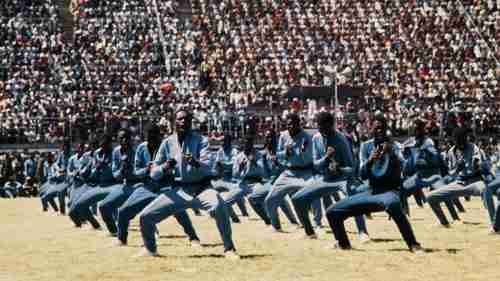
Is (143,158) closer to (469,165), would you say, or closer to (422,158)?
(469,165)

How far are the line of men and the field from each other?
429 millimetres

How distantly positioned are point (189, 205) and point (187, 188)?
26 centimetres

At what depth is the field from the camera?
1278 centimetres

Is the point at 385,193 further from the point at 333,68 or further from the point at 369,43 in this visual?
the point at 369,43

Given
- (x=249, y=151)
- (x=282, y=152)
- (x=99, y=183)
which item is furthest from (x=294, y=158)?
(x=249, y=151)

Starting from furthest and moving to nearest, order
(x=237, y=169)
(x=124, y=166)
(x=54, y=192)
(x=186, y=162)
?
(x=54, y=192), (x=237, y=169), (x=124, y=166), (x=186, y=162)

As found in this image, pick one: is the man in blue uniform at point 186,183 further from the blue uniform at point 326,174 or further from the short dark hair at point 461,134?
the short dark hair at point 461,134

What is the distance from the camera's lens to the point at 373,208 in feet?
47.5

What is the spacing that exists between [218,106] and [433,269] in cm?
2730

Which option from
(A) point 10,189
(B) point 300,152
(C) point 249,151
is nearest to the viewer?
(B) point 300,152

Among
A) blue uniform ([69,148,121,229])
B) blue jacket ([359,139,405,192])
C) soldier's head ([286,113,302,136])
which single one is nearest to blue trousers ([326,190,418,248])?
blue jacket ([359,139,405,192])

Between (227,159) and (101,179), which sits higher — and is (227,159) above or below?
below

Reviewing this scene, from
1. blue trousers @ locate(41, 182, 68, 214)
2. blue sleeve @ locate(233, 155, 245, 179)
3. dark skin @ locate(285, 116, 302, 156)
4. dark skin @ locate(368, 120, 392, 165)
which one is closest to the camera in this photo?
dark skin @ locate(368, 120, 392, 165)

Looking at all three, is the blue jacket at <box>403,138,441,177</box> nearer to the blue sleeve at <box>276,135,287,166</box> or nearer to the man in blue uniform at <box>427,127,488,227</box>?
the man in blue uniform at <box>427,127,488,227</box>
